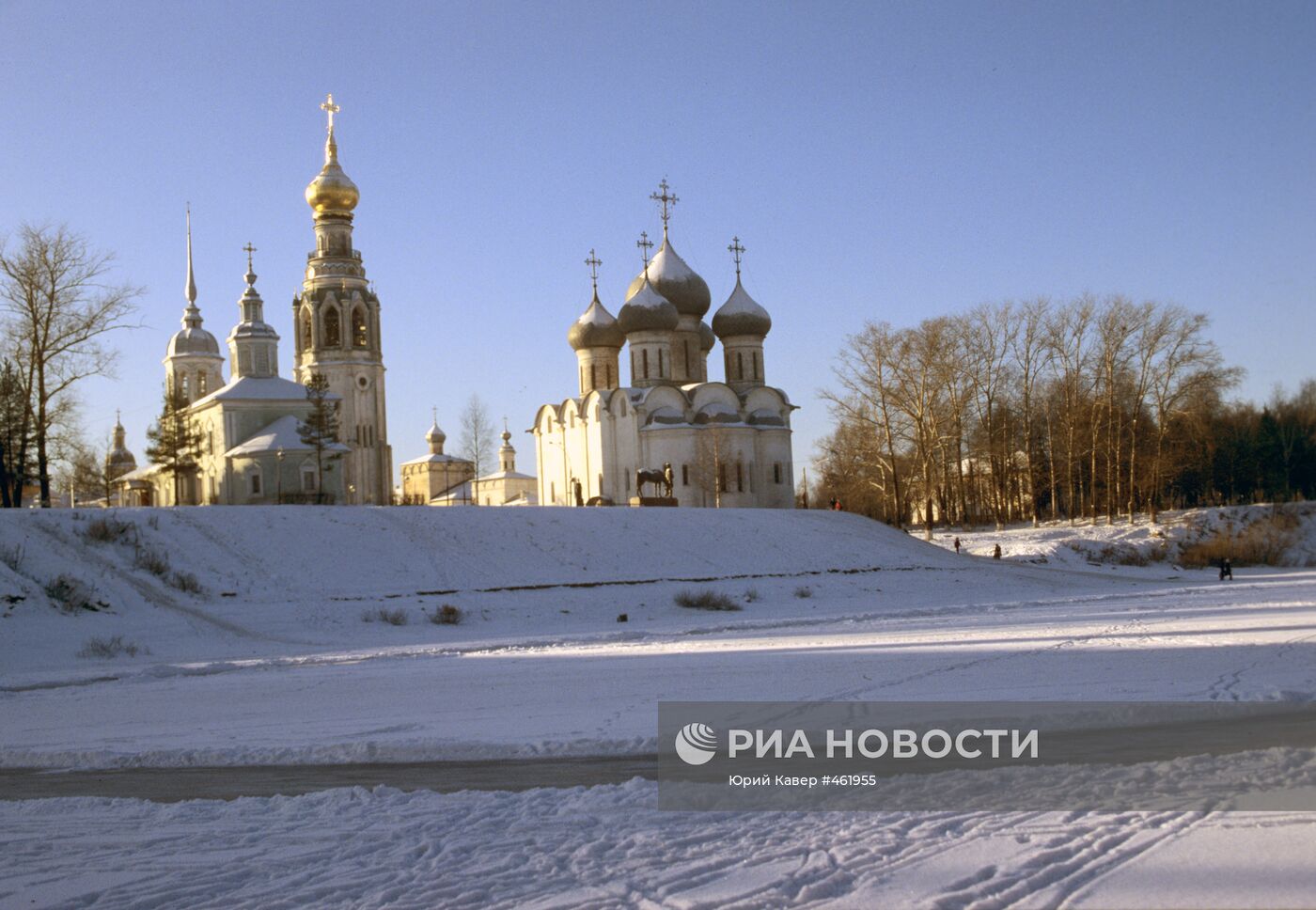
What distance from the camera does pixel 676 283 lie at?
5566 centimetres

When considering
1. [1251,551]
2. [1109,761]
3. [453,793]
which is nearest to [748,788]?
[453,793]

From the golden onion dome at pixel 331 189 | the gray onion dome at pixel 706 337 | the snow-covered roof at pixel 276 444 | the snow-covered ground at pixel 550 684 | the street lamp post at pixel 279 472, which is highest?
the golden onion dome at pixel 331 189

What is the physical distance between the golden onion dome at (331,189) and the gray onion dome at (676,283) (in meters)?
13.9

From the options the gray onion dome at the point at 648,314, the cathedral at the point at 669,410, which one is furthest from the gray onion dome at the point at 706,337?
the gray onion dome at the point at 648,314

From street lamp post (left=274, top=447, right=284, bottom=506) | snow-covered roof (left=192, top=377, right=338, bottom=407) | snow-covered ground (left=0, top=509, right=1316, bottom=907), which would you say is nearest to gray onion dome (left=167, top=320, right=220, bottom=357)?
snow-covered roof (left=192, top=377, right=338, bottom=407)

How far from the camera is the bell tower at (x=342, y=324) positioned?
5903 cm

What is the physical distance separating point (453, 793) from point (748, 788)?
6.51 ft

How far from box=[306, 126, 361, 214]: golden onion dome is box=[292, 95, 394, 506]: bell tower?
0.04 m

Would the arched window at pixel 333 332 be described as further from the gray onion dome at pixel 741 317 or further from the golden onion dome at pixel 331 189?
the gray onion dome at pixel 741 317

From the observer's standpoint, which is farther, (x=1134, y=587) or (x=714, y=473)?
(x=714, y=473)

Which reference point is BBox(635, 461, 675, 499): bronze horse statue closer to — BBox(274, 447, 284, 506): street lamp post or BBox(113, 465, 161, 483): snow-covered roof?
BBox(274, 447, 284, 506): street lamp post

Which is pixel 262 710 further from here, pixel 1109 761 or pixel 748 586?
pixel 748 586

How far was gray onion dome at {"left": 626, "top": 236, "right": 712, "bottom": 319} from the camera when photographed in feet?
182

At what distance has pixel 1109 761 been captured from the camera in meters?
9.15
